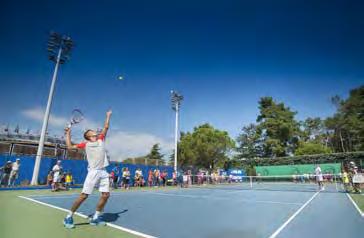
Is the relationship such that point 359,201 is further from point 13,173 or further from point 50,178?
point 13,173

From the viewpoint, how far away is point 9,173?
650 inches

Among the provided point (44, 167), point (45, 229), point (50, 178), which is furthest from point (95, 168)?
point (44, 167)

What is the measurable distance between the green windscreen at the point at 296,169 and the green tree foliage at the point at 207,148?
10488 millimetres

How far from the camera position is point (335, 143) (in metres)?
62.2

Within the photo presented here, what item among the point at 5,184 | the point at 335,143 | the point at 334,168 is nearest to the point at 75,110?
the point at 5,184

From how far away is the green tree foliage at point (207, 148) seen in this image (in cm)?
4997

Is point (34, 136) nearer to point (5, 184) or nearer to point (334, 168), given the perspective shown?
point (5, 184)

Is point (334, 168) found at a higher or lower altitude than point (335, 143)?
lower

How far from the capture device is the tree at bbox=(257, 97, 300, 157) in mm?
57250

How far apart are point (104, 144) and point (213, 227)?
8.77 ft

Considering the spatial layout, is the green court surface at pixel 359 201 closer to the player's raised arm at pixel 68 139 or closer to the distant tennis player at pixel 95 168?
the distant tennis player at pixel 95 168

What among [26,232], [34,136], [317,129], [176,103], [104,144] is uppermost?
[317,129]

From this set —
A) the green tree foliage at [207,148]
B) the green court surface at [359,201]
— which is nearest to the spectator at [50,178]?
the green court surface at [359,201]

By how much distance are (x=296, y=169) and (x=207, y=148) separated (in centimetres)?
1691
